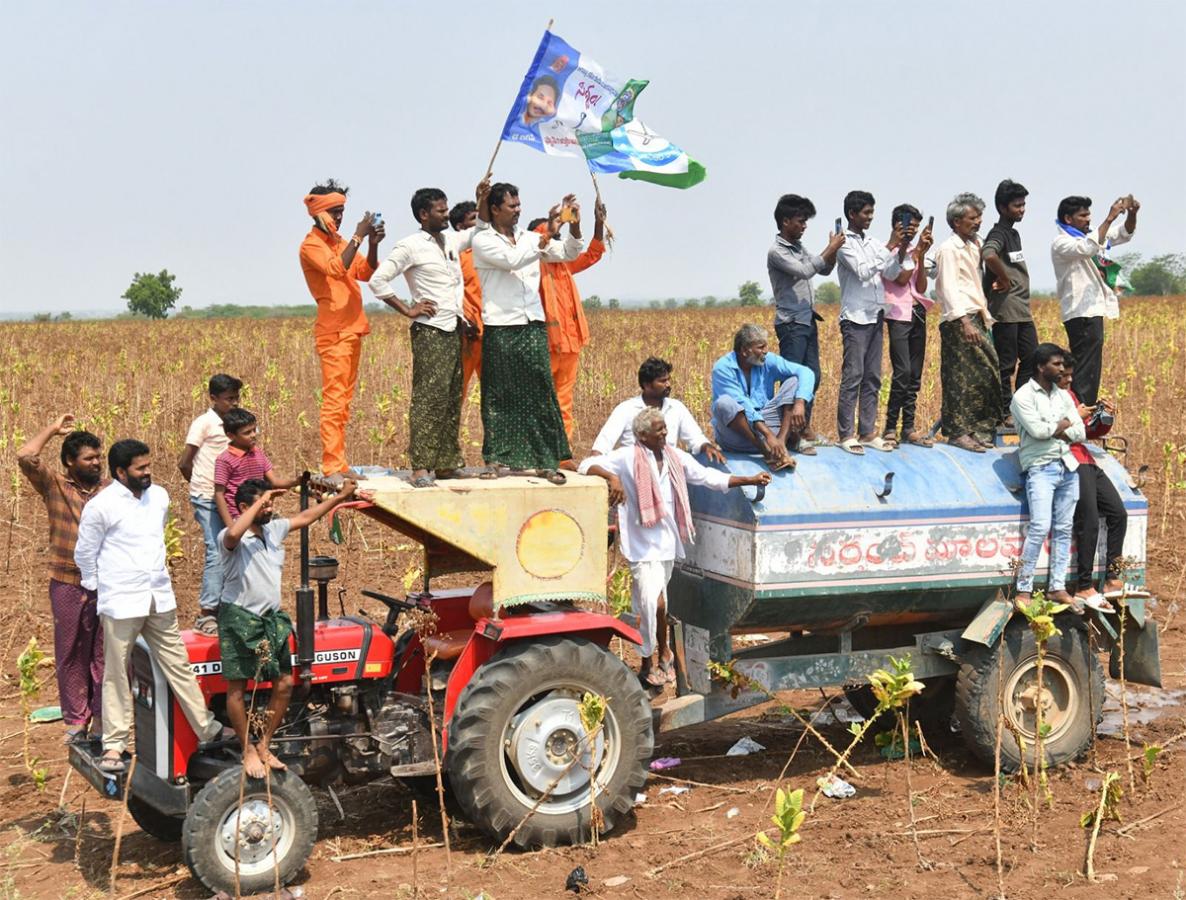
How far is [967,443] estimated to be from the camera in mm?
8422

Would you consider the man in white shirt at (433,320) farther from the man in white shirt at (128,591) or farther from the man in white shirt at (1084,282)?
the man in white shirt at (1084,282)

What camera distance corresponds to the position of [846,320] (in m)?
9.60

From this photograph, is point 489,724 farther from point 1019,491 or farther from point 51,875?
point 1019,491

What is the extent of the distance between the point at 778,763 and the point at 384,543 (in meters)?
5.70

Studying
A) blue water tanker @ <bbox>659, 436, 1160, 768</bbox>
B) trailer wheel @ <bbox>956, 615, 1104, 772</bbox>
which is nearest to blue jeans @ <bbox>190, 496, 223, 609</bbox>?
blue water tanker @ <bbox>659, 436, 1160, 768</bbox>

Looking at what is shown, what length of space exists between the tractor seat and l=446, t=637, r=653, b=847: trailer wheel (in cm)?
27

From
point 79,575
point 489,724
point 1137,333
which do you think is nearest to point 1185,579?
point 489,724

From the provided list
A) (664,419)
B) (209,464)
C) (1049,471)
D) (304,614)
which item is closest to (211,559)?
(209,464)

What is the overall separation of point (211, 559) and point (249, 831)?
2067mm

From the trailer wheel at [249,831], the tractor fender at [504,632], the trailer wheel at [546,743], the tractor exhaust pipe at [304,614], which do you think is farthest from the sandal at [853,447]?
the trailer wheel at [249,831]

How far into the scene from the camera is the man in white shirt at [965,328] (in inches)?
348

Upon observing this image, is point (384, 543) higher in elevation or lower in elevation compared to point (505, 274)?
lower

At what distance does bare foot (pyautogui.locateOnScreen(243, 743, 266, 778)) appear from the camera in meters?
6.22

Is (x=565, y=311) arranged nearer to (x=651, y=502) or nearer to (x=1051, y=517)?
(x=651, y=502)
